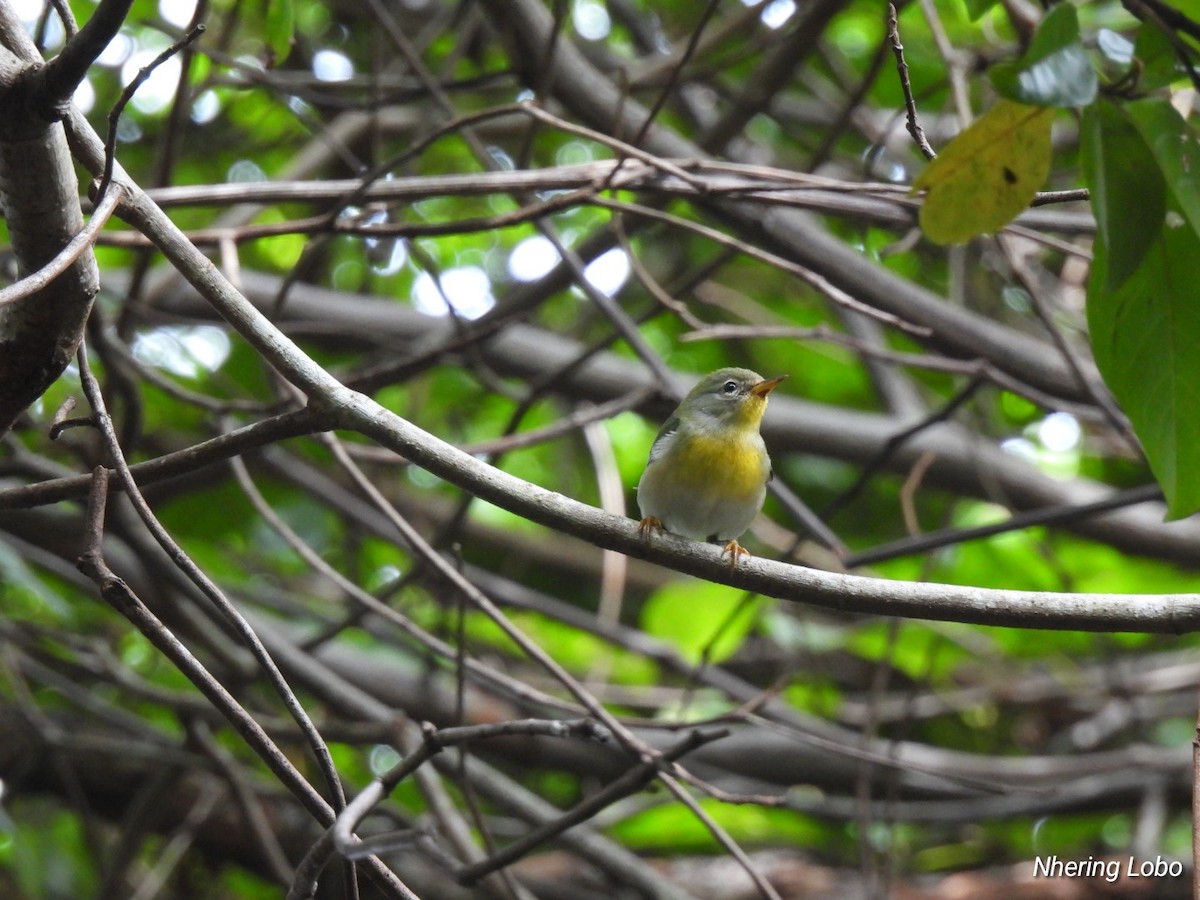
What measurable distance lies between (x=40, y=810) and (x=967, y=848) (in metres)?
4.25

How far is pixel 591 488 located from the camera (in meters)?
Answer: 6.56

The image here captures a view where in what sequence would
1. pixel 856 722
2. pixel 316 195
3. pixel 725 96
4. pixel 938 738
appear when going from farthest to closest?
pixel 938 738, pixel 856 722, pixel 725 96, pixel 316 195

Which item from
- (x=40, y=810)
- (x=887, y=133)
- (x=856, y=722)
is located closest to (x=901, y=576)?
(x=856, y=722)

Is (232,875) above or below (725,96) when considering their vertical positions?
below

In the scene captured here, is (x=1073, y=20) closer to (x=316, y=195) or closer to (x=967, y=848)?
(x=316, y=195)

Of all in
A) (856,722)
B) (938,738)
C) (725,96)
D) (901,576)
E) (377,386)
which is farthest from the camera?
(938,738)

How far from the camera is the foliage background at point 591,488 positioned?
12.0 ft

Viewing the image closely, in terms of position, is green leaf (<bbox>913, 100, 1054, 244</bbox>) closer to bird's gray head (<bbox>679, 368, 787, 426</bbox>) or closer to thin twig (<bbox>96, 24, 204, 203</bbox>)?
thin twig (<bbox>96, 24, 204, 203</bbox>)

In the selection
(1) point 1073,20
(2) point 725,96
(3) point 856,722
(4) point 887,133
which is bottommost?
(1) point 1073,20

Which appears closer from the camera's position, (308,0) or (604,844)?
(604,844)

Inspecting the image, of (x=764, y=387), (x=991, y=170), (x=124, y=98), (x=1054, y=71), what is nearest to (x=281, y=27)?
(x=124, y=98)

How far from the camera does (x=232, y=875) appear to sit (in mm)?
5461

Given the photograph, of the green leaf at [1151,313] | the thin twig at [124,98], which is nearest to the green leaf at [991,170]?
the green leaf at [1151,313]

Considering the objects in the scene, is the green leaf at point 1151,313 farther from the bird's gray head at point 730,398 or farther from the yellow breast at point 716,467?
the bird's gray head at point 730,398
